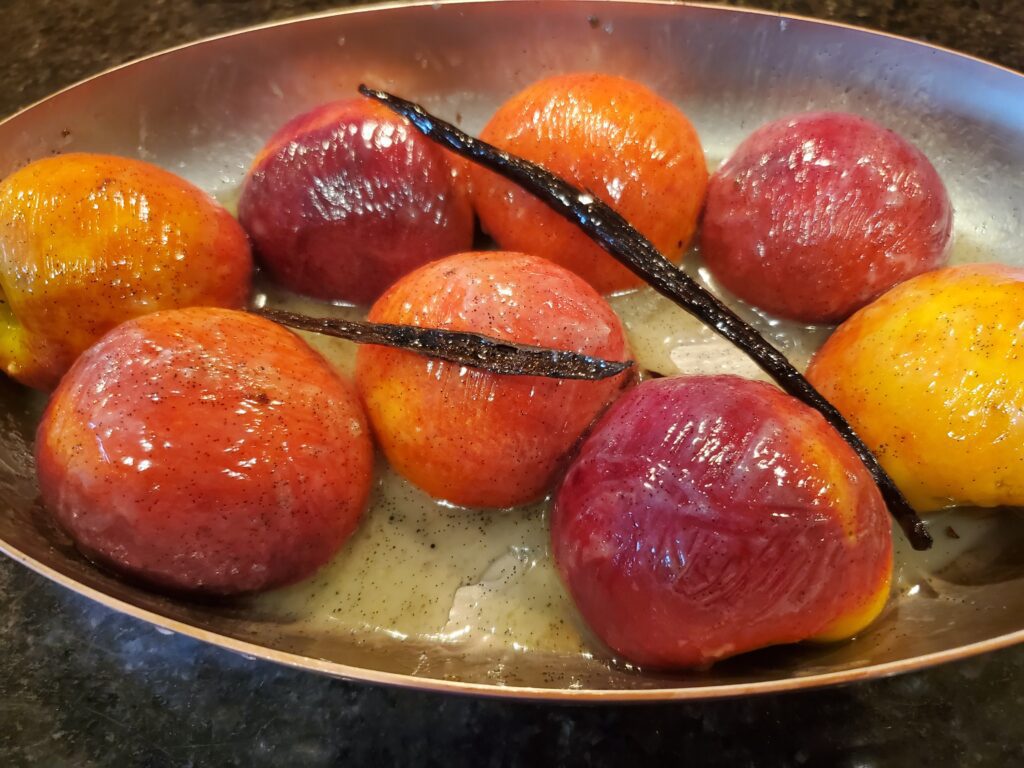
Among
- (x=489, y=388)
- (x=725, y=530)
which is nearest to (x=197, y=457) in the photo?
(x=489, y=388)

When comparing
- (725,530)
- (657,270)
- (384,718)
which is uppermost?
(657,270)

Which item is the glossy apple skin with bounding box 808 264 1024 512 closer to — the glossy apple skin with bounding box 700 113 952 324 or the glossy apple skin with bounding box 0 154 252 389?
the glossy apple skin with bounding box 700 113 952 324

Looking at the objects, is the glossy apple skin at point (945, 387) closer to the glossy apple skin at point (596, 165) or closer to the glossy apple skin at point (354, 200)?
the glossy apple skin at point (596, 165)

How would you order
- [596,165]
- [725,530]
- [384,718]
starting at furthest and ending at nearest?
[596,165] < [384,718] < [725,530]

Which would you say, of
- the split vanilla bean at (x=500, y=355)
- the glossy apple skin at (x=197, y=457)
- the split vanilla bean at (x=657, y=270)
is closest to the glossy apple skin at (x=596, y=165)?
the split vanilla bean at (x=657, y=270)

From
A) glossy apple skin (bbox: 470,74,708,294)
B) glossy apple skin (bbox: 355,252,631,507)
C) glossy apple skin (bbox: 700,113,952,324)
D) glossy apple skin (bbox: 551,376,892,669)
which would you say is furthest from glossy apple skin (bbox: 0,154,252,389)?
glossy apple skin (bbox: 700,113,952,324)

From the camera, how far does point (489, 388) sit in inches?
31.5

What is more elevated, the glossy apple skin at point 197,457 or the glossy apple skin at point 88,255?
the glossy apple skin at point 88,255

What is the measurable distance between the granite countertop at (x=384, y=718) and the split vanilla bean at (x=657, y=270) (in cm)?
20

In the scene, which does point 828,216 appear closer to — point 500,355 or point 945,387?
point 945,387

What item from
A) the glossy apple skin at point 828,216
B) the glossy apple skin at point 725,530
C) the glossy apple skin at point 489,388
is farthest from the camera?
the glossy apple skin at point 828,216

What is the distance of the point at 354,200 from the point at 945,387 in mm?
748

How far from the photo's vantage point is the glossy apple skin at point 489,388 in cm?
81

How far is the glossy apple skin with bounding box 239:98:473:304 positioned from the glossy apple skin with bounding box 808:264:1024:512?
0.56 meters
